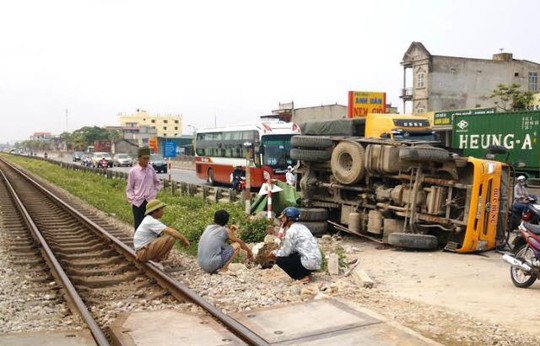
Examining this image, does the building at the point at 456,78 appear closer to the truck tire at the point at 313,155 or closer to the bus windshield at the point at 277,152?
the bus windshield at the point at 277,152

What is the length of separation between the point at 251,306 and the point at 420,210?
15.5 feet

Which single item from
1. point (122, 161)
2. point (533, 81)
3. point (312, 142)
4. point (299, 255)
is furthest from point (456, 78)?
point (299, 255)

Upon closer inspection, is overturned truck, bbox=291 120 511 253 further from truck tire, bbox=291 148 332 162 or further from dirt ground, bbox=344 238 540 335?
dirt ground, bbox=344 238 540 335

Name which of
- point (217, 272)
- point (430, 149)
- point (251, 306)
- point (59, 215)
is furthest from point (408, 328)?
point (59, 215)

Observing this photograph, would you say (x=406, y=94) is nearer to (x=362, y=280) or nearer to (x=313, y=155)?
(x=313, y=155)

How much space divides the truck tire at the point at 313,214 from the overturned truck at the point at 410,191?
0.22 feet

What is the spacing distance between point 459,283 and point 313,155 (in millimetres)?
4905

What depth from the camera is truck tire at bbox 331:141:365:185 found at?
10797 mm

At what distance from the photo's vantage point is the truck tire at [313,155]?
11734 mm

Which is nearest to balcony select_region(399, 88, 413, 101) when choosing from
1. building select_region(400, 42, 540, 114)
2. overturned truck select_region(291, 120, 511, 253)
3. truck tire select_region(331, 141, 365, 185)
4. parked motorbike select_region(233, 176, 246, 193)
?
building select_region(400, 42, 540, 114)

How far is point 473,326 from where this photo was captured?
556cm

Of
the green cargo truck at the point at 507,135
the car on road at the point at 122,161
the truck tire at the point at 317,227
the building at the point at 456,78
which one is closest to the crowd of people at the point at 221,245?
the truck tire at the point at 317,227

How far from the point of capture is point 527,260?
7141mm

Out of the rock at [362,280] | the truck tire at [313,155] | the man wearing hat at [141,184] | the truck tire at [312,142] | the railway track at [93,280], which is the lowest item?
the railway track at [93,280]
